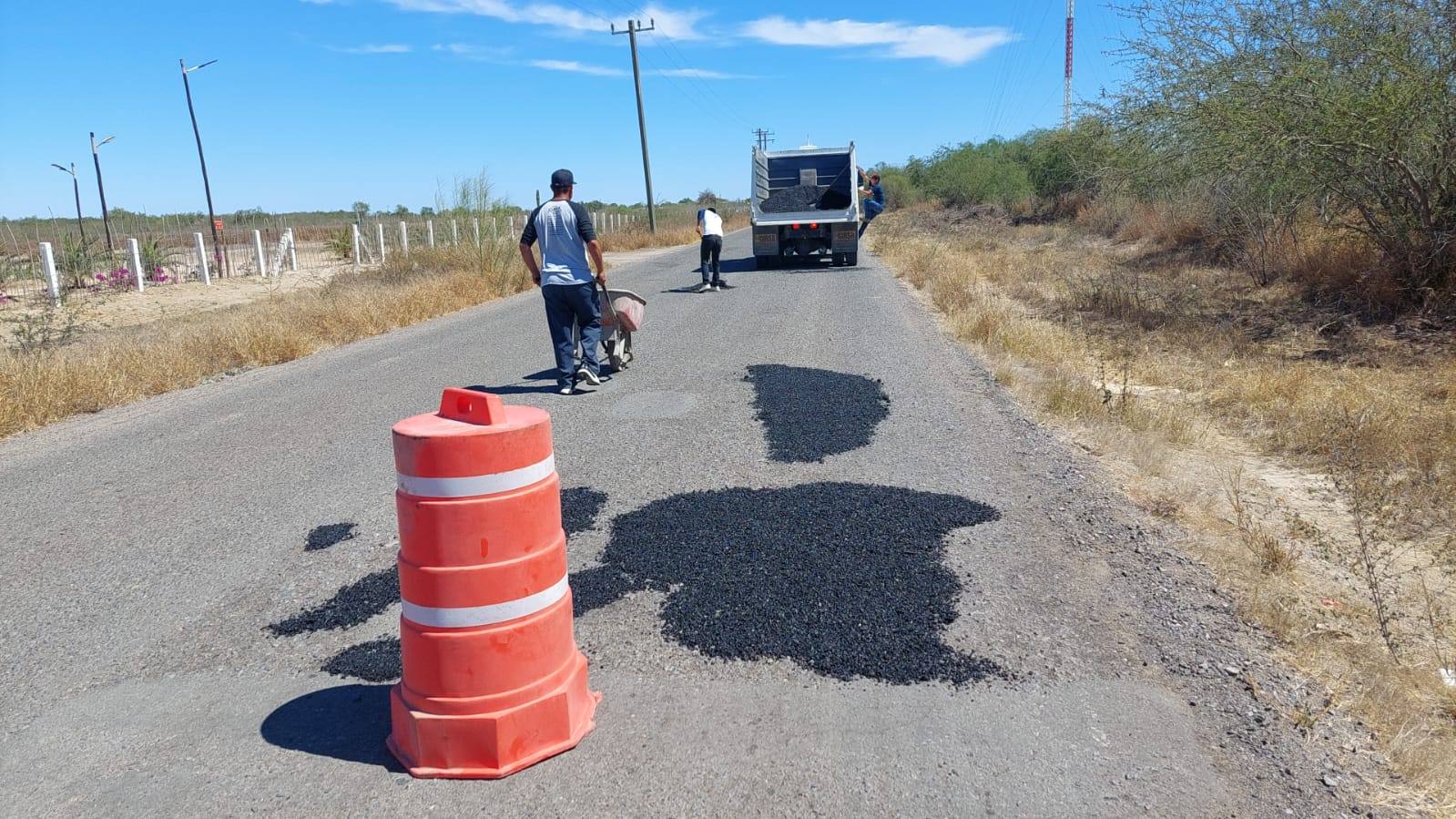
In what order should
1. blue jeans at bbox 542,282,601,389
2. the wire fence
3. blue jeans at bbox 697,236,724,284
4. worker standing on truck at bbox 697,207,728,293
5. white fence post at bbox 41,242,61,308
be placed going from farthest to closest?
the wire fence → white fence post at bbox 41,242,61,308 → blue jeans at bbox 697,236,724,284 → worker standing on truck at bbox 697,207,728,293 → blue jeans at bbox 542,282,601,389

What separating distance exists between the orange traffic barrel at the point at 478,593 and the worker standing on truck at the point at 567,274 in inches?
182

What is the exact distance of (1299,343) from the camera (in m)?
10.2

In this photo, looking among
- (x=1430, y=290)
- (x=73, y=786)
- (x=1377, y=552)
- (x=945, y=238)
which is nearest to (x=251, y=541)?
(x=73, y=786)

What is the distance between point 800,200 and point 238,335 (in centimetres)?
1302

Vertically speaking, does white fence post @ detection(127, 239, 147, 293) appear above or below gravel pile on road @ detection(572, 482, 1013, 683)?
above

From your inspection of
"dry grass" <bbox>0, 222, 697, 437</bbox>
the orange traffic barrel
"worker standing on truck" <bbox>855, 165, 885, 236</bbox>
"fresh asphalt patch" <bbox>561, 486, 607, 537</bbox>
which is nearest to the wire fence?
"dry grass" <bbox>0, 222, 697, 437</bbox>

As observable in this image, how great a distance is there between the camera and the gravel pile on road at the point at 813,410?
20.8 ft

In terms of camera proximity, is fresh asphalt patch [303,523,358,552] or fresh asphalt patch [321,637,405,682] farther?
fresh asphalt patch [303,523,358,552]

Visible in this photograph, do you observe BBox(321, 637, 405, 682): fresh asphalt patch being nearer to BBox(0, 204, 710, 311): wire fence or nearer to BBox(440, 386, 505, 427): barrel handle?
BBox(440, 386, 505, 427): barrel handle

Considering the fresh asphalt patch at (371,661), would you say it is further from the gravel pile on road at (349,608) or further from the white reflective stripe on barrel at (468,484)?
the white reflective stripe on barrel at (468,484)

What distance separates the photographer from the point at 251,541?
4.89 metres

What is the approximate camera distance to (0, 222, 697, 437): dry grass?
8305 mm

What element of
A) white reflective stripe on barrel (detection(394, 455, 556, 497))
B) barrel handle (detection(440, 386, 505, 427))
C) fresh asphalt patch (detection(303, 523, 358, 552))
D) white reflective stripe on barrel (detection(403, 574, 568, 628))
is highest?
barrel handle (detection(440, 386, 505, 427))

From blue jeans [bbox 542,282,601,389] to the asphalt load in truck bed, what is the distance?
13462 mm
